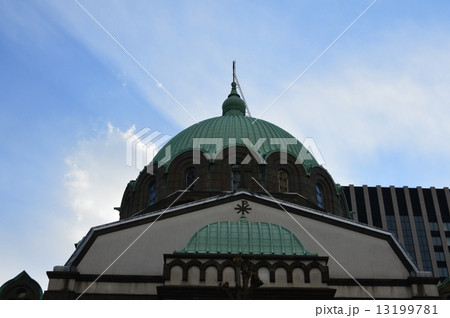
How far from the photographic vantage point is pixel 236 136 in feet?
122

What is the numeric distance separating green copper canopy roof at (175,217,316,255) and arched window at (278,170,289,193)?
29.5ft

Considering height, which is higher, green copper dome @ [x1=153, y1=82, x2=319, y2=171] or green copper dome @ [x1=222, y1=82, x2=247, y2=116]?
green copper dome @ [x1=222, y1=82, x2=247, y2=116]

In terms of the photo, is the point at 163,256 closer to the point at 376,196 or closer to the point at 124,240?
the point at 124,240

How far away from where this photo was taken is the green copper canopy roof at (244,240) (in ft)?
Result: 80.5

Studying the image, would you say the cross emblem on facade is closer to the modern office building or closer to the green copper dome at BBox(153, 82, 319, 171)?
the green copper dome at BBox(153, 82, 319, 171)

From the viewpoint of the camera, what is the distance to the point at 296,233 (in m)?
26.8

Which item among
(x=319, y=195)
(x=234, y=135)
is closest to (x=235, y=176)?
(x=234, y=135)

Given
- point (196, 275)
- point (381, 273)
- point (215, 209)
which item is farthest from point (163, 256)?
point (381, 273)

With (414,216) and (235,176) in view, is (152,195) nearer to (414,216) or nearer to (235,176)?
(235,176)

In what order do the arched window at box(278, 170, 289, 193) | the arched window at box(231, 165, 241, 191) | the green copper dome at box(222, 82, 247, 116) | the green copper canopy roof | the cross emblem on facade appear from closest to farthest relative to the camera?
the green copper canopy roof, the cross emblem on facade, the arched window at box(231, 165, 241, 191), the arched window at box(278, 170, 289, 193), the green copper dome at box(222, 82, 247, 116)

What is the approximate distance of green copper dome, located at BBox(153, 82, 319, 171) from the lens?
36.2m

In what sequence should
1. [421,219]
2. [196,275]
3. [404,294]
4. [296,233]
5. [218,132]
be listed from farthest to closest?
[421,219] < [218,132] < [296,233] < [404,294] < [196,275]

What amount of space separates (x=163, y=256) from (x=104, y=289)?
2.76 m

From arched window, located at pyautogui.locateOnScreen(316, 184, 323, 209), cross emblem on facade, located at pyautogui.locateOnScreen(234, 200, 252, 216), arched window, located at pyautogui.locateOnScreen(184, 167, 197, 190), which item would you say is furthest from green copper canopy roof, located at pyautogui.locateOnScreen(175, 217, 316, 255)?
arched window, located at pyautogui.locateOnScreen(316, 184, 323, 209)
